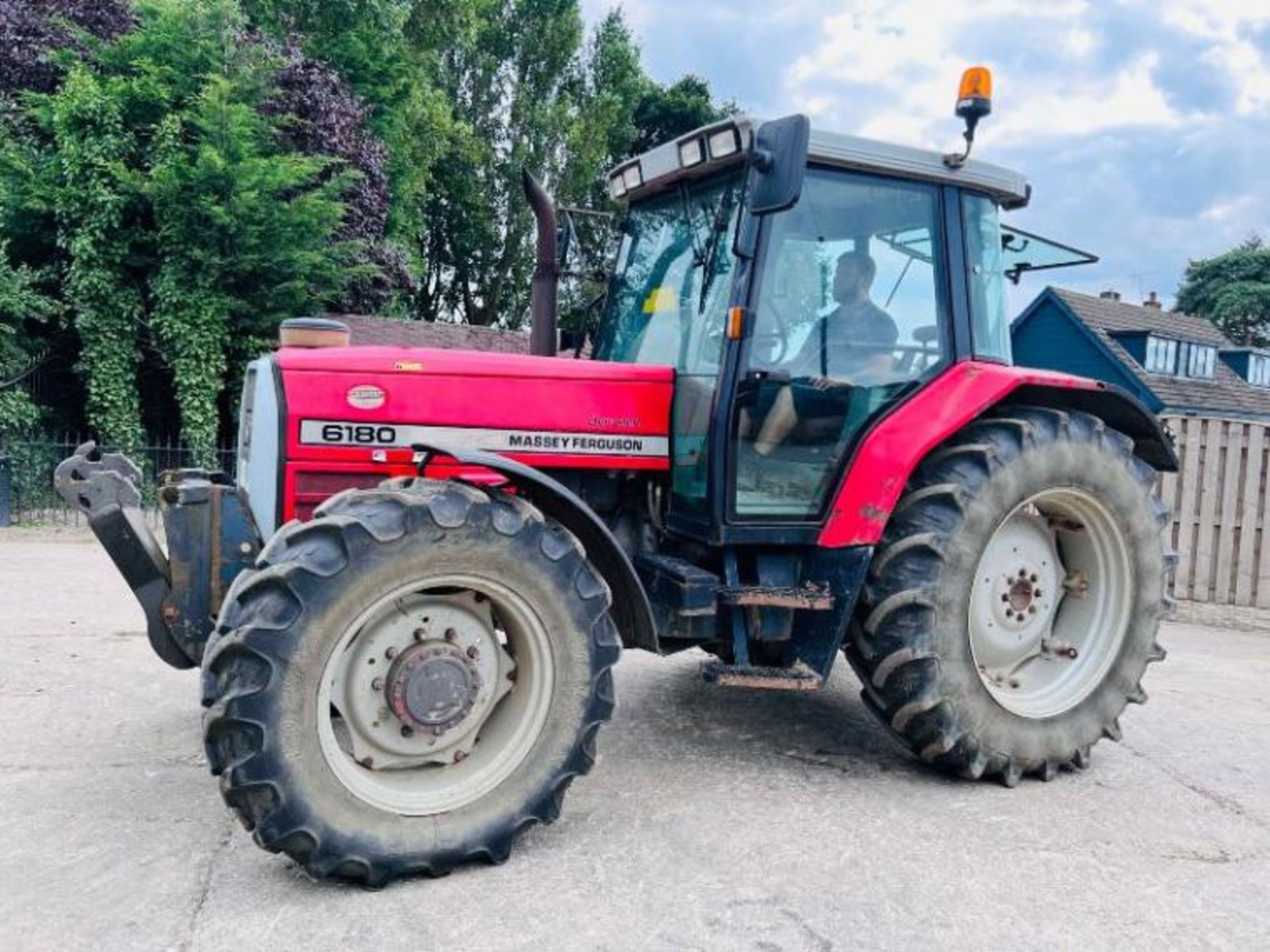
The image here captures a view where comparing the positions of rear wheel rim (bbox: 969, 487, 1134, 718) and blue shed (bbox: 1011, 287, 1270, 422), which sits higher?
blue shed (bbox: 1011, 287, 1270, 422)

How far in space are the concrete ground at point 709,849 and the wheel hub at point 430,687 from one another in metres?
0.45

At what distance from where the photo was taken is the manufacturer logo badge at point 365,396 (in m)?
3.40

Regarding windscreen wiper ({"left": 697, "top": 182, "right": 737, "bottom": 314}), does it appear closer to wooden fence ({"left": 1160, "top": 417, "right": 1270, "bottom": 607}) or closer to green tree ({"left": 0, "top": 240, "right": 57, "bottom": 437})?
wooden fence ({"left": 1160, "top": 417, "right": 1270, "bottom": 607})

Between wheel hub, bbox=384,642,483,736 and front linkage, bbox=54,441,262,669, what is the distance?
940 mm

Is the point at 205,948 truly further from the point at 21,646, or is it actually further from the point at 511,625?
the point at 21,646

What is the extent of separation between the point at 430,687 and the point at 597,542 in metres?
0.72

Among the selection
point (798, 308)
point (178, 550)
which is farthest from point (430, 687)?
point (798, 308)

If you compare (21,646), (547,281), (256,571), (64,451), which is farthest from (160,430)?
(256,571)

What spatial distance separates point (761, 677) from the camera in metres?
3.56

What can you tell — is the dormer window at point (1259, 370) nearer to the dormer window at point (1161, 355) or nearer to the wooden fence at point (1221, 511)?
the dormer window at point (1161, 355)

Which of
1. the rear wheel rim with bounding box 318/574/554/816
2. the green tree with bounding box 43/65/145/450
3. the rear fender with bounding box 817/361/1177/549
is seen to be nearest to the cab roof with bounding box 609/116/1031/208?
the rear fender with bounding box 817/361/1177/549

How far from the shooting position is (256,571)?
2766mm

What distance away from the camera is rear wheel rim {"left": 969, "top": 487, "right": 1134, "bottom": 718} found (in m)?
4.04

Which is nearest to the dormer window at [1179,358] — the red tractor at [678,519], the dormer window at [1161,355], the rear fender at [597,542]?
the dormer window at [1161,355]
